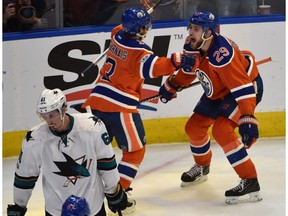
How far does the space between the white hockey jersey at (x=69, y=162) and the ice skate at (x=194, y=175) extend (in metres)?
1.66

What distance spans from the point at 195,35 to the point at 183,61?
0.70 feet

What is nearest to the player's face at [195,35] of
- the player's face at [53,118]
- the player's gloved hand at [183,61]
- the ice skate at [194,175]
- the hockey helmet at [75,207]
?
the player's gloved hand at [183,61]

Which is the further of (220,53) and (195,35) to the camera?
(195,35)

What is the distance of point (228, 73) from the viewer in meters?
4.31

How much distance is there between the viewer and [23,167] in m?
3.29

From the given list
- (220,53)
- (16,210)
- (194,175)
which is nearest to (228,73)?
(220,53)

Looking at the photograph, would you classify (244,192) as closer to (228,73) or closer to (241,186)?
(241,186)

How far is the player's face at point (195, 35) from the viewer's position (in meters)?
4.42

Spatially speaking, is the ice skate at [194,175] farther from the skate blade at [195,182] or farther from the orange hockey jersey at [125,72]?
the orange hockey jersey at [125,72]

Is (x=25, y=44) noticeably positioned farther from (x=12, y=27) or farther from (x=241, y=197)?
(x=241, y=197)

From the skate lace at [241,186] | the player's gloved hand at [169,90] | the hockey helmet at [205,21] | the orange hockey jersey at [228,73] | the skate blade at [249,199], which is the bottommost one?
the skate blade at [249,199]

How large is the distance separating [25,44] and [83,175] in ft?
8.12

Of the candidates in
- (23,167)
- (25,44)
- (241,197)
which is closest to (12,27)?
(25,44)

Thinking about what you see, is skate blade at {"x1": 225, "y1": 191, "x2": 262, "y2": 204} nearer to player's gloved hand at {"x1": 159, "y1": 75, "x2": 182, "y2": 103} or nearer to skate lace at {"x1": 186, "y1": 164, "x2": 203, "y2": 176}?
skate lace at {"x1": 186, "y1": 164, "x2": 203, "y2": 176}
